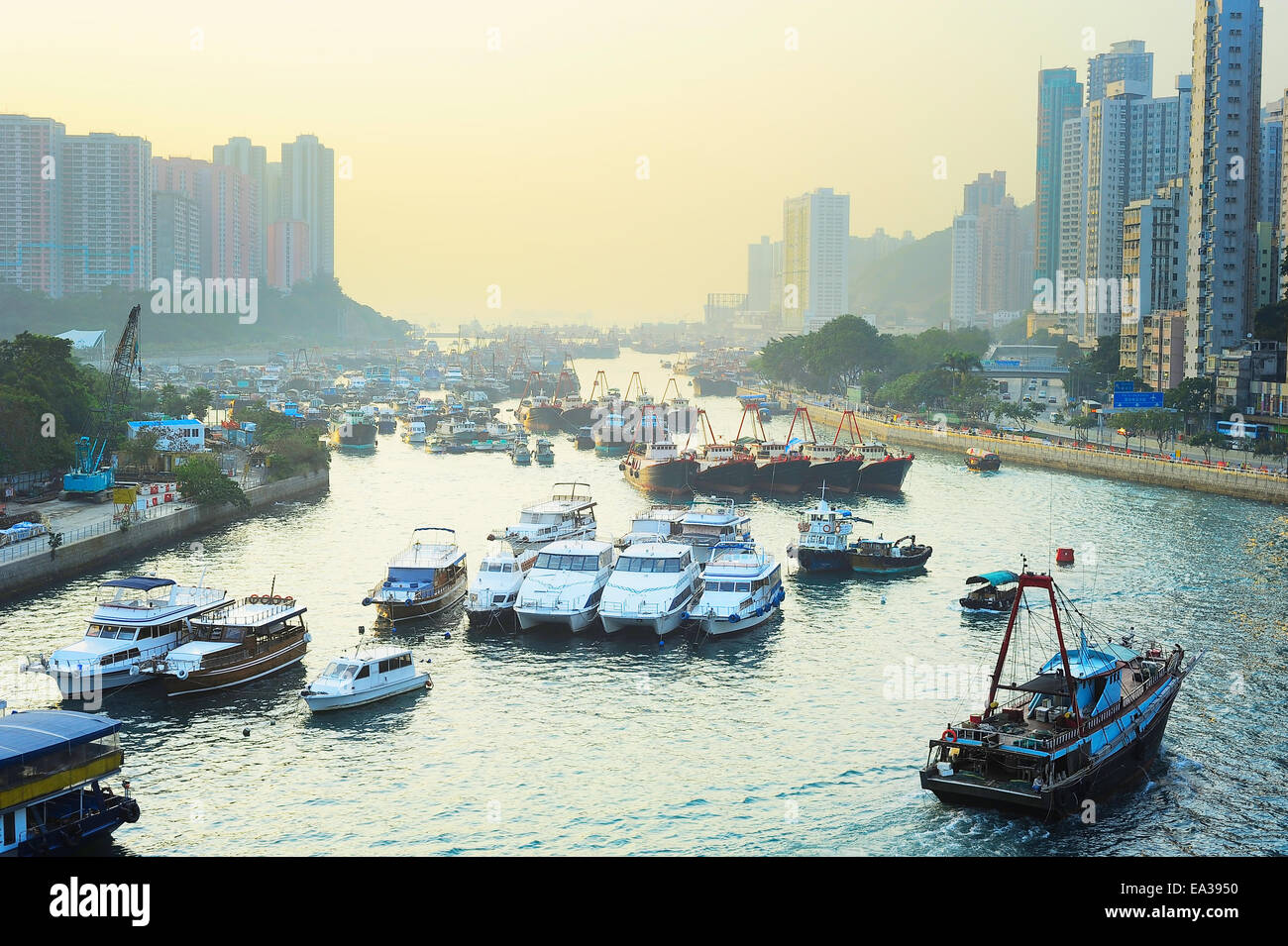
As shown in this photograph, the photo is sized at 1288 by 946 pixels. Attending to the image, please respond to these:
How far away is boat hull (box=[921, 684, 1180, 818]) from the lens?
14375 millimetres

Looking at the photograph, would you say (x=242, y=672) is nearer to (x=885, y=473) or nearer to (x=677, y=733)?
(x=677, y=733)

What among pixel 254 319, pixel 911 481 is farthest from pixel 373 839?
pixel 254 319

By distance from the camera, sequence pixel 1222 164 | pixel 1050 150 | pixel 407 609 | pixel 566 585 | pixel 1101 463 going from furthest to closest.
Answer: pixel 1050 150
pixel 1222 164
pixel 1101 463
pixel 407 609
pixel 566 585

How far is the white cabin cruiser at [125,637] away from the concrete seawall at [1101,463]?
115ft

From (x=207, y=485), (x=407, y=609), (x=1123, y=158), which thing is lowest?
(x=407, y=609)

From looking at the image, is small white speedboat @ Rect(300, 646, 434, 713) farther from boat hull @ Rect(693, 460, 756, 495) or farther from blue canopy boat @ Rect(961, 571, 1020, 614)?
boat hull @ Rect(693, 460, 756, 495)

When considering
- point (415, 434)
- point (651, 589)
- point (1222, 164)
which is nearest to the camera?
point (651, 589)

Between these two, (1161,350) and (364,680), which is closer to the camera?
(364,680)

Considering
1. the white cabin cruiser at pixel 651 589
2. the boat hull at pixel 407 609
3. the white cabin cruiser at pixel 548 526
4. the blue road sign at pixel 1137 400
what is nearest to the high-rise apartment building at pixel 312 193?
the blue road sign at pixel 1137 400

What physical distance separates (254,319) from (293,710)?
468ft

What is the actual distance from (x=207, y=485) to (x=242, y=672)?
17.4 metres

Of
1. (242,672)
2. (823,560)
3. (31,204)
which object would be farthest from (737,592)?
(31,204)

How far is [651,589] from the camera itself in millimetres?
23188
